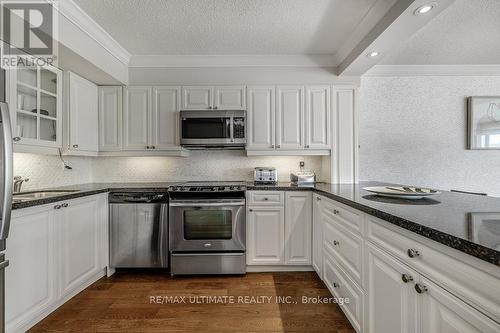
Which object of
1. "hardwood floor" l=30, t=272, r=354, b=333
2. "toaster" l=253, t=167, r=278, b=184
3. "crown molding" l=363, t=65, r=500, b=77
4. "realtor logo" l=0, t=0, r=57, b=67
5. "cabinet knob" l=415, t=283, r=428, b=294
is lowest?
"hardwood floor" l=30, t=272, r=354, b=333

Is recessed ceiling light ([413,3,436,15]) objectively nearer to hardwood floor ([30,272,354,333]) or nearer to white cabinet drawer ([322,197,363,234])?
white cabinet drawer ([322,197,363,234])

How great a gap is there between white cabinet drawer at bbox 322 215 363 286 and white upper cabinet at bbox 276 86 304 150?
1048mm

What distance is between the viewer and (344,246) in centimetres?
182

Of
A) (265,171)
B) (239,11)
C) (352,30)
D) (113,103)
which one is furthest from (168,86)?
(352,30)

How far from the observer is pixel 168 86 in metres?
3.01

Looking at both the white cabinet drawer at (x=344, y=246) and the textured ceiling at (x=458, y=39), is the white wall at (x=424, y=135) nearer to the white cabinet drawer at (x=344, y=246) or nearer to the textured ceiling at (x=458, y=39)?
the textured ceiling at (x=458, y=39)

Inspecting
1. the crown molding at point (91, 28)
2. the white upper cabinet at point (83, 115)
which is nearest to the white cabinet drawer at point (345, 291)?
the white upper cabinet at point (83, 115)

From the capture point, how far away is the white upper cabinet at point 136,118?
3012 mm

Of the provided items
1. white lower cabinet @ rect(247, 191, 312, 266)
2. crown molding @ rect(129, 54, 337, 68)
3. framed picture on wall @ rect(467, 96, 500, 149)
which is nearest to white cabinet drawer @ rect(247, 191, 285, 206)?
white lower cabinet @ rect(247, 191, 312, 266)

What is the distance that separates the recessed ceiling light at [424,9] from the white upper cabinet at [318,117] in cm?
132

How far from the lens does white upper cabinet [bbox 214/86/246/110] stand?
3.00m

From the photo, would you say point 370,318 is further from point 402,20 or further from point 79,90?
point 79,90

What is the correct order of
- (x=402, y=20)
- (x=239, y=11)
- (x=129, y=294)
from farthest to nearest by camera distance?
(x=129, y=294)
(x=239, y=11)
(x=402, y=20)

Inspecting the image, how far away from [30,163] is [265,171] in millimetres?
2371
